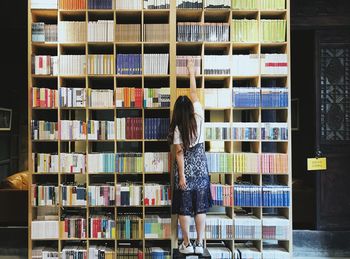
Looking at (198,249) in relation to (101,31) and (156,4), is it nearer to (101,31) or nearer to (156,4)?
(101,31)

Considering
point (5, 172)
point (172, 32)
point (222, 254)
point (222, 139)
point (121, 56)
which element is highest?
point (172, 32)

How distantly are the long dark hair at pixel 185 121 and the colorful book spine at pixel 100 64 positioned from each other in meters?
0.93

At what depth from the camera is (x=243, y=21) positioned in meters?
4.09

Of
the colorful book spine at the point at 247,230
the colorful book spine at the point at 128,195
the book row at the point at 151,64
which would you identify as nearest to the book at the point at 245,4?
the book row at the point at 151,64

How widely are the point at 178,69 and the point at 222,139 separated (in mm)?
951

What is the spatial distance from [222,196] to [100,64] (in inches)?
81.0

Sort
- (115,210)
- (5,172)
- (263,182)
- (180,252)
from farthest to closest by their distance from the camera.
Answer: (5,172) → (263,182) → (115,210) → (180,252)

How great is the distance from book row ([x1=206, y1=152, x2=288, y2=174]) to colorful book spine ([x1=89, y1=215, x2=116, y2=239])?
4.23 feet

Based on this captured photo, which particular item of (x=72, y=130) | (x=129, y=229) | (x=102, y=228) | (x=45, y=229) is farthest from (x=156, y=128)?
(x=45, y=229)

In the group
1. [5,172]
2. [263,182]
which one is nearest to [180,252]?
[263,182]

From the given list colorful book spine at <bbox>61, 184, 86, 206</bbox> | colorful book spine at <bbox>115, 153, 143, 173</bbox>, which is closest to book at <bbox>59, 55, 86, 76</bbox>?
colorful book spine at <bbox>115, 153, 143, 173</bbox>

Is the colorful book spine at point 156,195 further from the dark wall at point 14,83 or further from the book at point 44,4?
the dark wall at point 14,83

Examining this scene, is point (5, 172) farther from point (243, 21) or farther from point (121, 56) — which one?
point (243, 21)

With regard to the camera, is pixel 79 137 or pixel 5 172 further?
pixel 5 172
